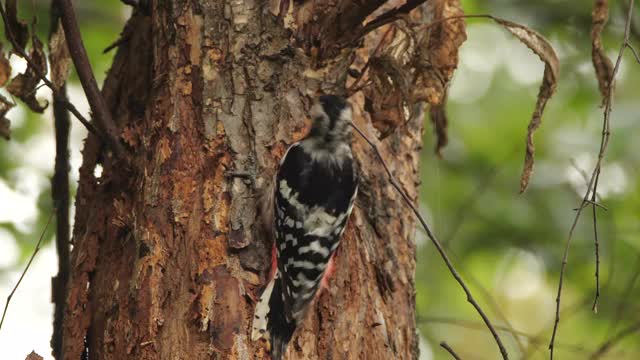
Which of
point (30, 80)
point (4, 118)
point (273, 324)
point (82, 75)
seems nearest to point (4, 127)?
point (4, 118)

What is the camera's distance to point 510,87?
21.8 ft

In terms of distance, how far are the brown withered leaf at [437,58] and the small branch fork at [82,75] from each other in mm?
1126

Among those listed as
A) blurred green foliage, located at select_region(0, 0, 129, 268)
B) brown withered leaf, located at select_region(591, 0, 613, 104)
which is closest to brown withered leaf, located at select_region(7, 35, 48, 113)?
blurred green foliage, located at select_region(0, 0, 129, 268)

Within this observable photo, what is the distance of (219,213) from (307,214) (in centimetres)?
46

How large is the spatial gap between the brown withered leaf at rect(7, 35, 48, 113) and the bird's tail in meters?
1.17

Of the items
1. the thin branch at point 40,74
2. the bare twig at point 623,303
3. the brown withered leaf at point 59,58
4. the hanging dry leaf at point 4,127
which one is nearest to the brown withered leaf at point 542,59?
the bare twig at point 623,303

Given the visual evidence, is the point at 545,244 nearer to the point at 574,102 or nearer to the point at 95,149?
the point at 574,102

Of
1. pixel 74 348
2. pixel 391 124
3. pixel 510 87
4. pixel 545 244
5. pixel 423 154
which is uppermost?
pixel 510 87

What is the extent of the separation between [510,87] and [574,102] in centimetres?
65

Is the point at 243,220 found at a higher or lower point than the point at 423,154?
lower

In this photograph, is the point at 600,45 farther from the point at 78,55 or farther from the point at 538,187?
the point at 538,187

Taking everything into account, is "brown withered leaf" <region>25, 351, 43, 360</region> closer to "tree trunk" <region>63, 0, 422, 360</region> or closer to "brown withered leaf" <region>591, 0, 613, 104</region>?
"tree trunk" <region>63, 0, 422, 360</region>

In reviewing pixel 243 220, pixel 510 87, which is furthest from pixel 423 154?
pixel 243 220

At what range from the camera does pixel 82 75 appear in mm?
3211
